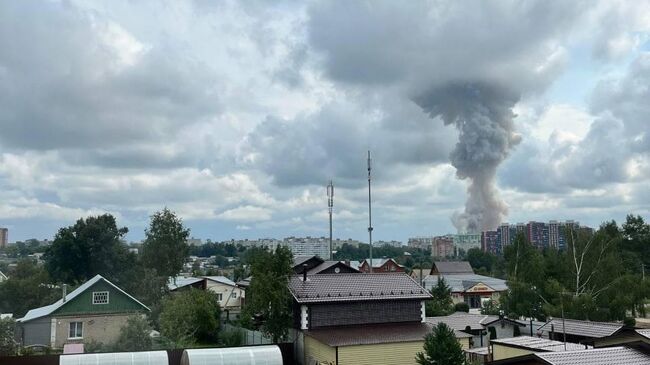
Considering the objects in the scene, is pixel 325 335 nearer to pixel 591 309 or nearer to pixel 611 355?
pixel 611 355

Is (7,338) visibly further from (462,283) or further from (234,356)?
(462,283)

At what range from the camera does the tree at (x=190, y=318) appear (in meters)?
37.2

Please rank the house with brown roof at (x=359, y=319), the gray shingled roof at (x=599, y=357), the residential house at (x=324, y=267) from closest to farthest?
the gray shingled roof at (x=599, y=357), the house with brown roof at (x=359, y=319), the residential house at (x=324, y=267)

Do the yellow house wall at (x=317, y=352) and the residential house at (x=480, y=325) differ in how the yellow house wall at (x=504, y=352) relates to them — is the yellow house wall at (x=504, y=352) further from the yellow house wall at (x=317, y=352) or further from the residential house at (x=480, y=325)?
the residential house at (x=480, y=325)

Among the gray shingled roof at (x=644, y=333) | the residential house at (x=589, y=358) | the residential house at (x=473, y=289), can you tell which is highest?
the residential house at (x=589, y=358)

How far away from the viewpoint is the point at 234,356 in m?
28.4

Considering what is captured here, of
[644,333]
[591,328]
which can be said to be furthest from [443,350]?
[591,328]

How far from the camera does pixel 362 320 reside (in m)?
34.5

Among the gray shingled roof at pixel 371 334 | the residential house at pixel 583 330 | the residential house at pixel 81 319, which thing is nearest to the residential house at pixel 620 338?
the residential house at pixel 583 330

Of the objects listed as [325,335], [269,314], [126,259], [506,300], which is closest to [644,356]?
[325,335]

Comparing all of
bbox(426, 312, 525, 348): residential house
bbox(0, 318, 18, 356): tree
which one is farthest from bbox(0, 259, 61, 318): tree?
bbox(426, 312, 525, 348): residential house

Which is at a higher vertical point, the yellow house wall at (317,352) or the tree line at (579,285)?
the tree line at (579,285)

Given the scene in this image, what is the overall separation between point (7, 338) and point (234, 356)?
16.4 m

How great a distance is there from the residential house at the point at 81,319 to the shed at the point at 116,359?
13284 mm
